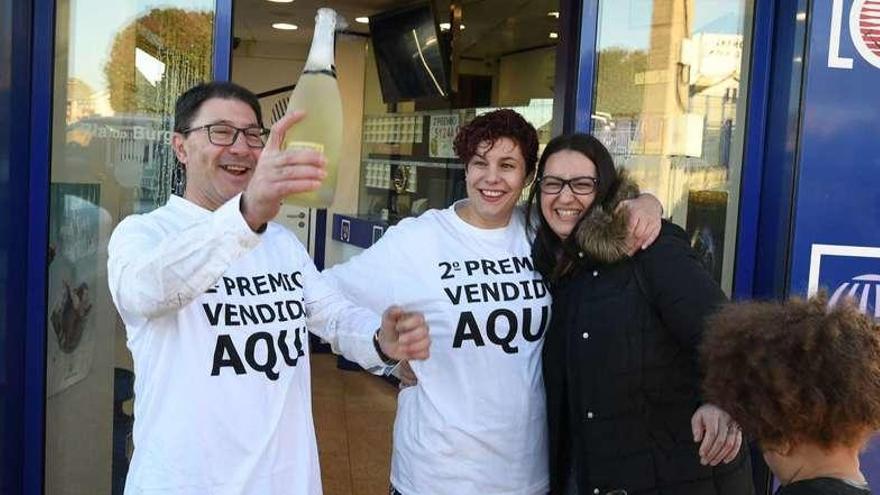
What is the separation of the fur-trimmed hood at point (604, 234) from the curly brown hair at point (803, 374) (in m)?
0.58

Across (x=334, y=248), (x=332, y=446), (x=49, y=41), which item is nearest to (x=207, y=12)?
(x=49, y=41)

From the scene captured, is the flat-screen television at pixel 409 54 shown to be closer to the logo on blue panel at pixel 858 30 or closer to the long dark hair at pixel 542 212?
the logo on blue panel at pixel 858 30

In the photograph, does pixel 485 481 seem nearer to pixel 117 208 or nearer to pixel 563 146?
pixel 563 146

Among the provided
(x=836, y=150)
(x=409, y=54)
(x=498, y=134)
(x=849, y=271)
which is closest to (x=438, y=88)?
(x=409, y=54)

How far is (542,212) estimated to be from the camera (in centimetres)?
224

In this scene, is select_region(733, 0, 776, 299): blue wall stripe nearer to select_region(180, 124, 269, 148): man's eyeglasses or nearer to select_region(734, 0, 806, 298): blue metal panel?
select_region(734, 0, 806, 298): blue metal panel

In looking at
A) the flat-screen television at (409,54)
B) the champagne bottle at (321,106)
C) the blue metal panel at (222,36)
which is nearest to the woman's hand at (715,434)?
the champagne bottle at (321,106)

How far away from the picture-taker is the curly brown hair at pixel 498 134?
7.41 feet

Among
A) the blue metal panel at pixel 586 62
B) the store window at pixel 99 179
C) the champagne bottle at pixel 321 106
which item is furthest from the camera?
the blue metal panel at pixel 586 62

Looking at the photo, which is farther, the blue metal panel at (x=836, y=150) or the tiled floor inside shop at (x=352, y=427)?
the tiled floor inside shop at (x=352, y=427)

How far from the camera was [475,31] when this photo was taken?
7258 millimetres

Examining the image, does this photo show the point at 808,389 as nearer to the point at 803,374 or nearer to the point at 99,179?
the point at 803,374

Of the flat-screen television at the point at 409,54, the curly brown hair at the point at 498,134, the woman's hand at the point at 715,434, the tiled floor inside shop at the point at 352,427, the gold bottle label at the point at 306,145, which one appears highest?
the flat-screen television at the point at 409,54

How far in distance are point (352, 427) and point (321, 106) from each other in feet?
13.2
